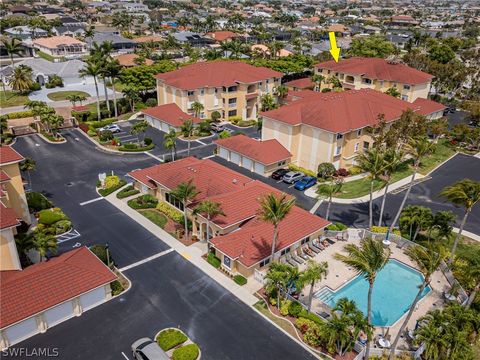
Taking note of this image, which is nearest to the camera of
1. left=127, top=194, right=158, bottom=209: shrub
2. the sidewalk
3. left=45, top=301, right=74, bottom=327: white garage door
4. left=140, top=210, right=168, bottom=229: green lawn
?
left=45, top=301, right=74, bottom=327: white garage door

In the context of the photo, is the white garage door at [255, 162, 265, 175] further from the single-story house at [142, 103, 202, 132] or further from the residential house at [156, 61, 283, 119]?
the residential house at [156, 61, 283, 119]

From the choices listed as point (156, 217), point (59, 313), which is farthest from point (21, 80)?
point (59, 313)

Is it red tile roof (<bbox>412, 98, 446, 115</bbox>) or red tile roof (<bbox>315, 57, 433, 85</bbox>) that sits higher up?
red tile roof (<bbox>315, 57, 433, 85</bbox>)

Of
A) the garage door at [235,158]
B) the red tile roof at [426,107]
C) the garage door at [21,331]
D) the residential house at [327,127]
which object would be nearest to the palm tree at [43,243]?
the garage door at [21,331]

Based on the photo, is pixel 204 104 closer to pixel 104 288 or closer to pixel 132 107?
pixel 132 107

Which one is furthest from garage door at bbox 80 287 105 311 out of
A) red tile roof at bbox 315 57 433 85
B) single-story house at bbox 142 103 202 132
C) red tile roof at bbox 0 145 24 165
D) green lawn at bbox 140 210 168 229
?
red tile roof at bbox 315 57 433 85

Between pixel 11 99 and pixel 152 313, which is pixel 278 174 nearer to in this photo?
pixel 152 313

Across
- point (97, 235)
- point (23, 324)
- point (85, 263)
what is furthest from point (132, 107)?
point (23, 324)
